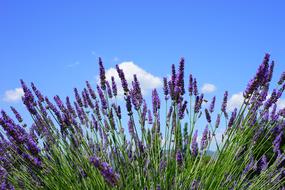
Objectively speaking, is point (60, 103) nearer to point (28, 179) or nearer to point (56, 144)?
point (56, 144)

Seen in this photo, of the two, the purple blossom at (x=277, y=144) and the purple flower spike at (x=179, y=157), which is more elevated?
the purple blossom at (x=277, y=144)

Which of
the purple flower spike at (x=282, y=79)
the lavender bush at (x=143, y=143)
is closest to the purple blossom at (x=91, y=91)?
the lavender bush at (x=143, y=143)

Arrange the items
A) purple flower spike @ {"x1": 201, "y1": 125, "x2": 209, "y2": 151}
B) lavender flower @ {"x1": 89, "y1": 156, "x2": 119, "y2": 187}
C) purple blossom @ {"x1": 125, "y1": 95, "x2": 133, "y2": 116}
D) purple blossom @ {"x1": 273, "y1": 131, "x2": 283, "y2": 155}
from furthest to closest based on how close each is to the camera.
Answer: purple blossom @ {"x1": 273, "y1": 131, "x2": 283, "y2": 155} → purple flower spike @ {"x1": 201, "y1": 125, "x2": 209, "y2": 151} → purple blossom @ {"x1": 125, "y1": 95, "x2": 133, "y2": 116} → lavender flower @ {"x1": 89, "y1": 156, "x2": 119, "y2": 187}

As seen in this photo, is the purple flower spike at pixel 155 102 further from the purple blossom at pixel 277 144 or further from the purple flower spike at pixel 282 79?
the purple blossom at pixel 277 144

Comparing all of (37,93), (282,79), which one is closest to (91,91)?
(37,93)

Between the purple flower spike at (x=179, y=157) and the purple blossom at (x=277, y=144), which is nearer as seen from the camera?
the purple flower spike at (x=179, y=157)

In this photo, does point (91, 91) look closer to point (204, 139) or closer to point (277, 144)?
point (204, 139)

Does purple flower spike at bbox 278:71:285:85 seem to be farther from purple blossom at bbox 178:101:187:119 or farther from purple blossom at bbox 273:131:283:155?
purple blossom at bbox 178:101:187:119

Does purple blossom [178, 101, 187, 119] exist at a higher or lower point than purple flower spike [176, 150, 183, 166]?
higher

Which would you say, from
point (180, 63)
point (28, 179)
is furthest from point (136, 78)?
point (28, 179)

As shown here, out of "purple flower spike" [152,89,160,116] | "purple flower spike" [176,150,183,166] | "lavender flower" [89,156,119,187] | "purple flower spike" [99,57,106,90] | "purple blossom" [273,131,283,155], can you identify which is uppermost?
"purple flower spike" [99,57,106,90]

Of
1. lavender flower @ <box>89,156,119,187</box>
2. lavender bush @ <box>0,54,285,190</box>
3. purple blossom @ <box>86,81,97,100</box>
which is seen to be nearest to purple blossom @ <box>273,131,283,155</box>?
lavender bush @ <box>0,54,285,190</box>

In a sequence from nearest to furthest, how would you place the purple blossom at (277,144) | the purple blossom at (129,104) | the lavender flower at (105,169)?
the lavender flower at (105,169)
the purple blossom at (129,104)
the purple blossom at (277,144)

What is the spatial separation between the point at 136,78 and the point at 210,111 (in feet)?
2.32
